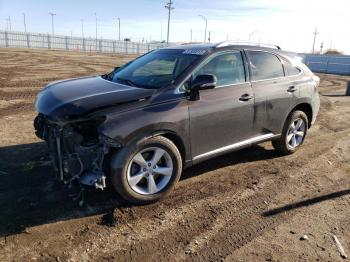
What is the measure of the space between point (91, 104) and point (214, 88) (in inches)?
66.5

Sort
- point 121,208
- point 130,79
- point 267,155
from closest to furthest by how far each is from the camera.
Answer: point 121,208 < point 130,79 < point 267,155

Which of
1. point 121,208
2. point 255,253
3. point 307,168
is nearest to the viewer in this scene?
point 255,253

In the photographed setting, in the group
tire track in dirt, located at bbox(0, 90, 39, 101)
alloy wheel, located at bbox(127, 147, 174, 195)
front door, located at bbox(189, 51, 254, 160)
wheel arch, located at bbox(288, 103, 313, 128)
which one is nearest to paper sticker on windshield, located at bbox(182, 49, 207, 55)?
front door, located at bbox(189, 51, 254, 160)

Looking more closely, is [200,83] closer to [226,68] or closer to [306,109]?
[226,68]

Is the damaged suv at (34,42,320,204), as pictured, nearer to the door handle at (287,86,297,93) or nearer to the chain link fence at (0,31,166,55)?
the door handle at (287,86,297,93)

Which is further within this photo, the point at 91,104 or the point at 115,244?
the point at 91,104

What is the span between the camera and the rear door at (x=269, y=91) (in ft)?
17.5

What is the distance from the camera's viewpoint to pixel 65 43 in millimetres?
57312

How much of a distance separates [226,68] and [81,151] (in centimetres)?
236

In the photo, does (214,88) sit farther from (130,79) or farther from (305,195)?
(305,195)

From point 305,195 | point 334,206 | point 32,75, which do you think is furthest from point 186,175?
point 32,75

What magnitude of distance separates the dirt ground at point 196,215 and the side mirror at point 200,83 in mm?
1288

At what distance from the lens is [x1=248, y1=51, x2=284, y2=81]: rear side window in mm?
5355

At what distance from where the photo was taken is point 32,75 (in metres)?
15.6
